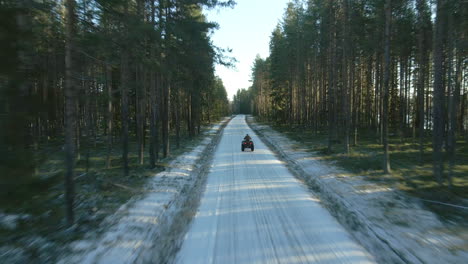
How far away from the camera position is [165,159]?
17.8m

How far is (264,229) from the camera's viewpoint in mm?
6906

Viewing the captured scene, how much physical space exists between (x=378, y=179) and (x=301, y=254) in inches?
293

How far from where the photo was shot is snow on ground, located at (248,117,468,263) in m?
5.69

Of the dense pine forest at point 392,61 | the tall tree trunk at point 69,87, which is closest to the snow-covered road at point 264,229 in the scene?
the tall tree trunk at point 69,87

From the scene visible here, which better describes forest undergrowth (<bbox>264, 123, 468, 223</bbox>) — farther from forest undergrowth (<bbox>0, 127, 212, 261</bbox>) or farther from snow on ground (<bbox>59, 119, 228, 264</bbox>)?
forest undergrowth (<bbox>0, 127, 212, 261</bbox>)

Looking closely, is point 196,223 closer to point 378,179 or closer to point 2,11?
point 2,11

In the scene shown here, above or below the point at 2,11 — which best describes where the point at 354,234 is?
below

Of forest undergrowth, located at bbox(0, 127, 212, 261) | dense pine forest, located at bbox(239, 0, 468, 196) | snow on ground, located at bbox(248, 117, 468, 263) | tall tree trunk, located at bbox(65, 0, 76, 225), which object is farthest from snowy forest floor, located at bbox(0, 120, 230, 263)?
dense pine forest, located at bbox(239, 0, 468, 196)

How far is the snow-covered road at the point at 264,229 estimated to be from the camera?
18.4 feet

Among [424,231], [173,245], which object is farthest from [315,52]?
[173,245]

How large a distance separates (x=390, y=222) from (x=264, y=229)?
3186 mm

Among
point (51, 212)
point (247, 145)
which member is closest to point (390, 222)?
point (51, 212)

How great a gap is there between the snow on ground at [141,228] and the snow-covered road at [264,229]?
0.64m

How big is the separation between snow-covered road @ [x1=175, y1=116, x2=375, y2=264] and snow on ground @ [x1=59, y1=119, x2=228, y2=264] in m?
0.64
